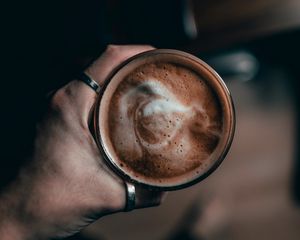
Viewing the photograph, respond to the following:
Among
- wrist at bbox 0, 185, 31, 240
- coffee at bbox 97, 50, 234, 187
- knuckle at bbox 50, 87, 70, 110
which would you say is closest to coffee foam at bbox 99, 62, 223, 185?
coffee at bbox 97, 50, 234, 187

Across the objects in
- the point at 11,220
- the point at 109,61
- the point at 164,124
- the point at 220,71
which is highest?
the point at 109,61

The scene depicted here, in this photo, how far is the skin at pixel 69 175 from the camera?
38.2 inches

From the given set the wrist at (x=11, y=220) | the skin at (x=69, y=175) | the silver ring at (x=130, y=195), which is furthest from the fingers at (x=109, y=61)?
the wrist at (x=11, y=220)

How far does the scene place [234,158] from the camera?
182 centimetres

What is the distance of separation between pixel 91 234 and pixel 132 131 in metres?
1.04

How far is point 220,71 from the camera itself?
5.96 ft

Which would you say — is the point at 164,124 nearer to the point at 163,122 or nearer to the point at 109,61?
the point at 163,122

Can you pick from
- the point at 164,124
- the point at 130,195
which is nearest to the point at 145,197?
the point at 130,195

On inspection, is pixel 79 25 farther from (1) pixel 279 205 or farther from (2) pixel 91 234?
(1) pixel 279 205

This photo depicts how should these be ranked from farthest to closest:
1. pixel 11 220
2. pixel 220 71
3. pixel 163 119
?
pixel 220 71
pixel 11 220
pixel 163 119

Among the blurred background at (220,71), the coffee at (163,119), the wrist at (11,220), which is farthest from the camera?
the blurred background at (220,71)

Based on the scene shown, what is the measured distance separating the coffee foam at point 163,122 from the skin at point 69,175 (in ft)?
0.26

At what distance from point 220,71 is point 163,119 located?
97 cm

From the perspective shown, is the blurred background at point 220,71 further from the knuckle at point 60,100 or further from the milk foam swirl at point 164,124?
the milk foam swirl at point 164,124
